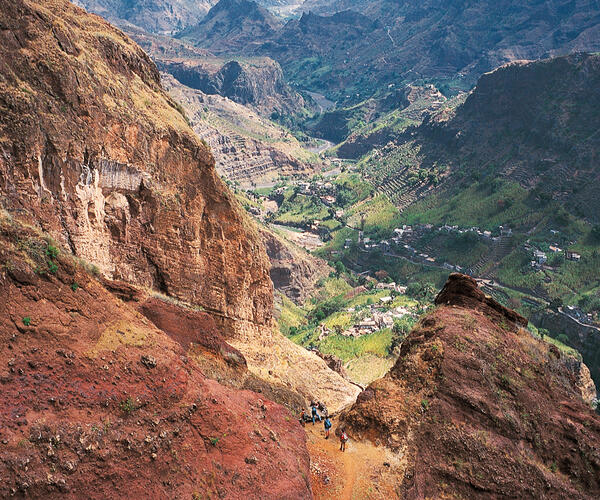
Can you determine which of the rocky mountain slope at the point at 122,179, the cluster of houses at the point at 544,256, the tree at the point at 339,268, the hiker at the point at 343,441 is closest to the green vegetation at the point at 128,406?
the rocky mountain slope at the point at 122,179

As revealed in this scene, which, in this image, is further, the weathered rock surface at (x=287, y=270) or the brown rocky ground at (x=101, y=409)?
the weathered rock surface at (x=287, y=270)

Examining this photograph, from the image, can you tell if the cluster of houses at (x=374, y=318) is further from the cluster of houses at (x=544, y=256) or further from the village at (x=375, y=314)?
the cluster of houses at (x=544, y=256)

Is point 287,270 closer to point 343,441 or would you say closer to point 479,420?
point 343,441

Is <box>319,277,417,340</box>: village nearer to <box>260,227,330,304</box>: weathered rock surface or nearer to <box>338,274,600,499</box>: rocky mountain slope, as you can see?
<box>260,227,330,304</box>: weathered rock surface

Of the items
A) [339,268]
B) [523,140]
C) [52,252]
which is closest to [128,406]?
[52,252]

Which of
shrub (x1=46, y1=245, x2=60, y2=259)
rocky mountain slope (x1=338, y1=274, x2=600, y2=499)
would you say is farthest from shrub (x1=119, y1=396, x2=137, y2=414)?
rocky mountain slope (x1=338, y1=274, x2=600, y2=499)

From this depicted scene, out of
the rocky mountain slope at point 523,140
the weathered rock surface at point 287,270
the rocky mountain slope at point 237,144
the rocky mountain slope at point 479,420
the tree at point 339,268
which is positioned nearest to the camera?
the rocky mountain slope at point 479,420

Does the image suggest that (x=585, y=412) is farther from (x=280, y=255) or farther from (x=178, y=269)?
(x=280, y=255)
